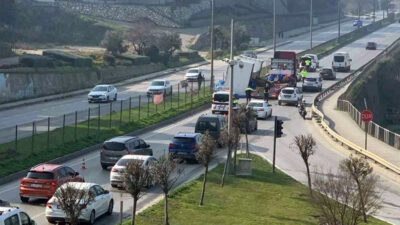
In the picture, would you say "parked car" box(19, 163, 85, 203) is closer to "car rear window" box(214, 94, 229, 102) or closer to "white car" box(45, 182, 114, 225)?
"white car" box(45, 182, 114, 225)

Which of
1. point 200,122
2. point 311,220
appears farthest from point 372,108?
point 311,220

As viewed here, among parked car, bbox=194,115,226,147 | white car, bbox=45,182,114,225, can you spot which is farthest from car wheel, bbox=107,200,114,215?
parked car, bbox=194,115,226,147

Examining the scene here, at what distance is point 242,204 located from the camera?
28.2 meters

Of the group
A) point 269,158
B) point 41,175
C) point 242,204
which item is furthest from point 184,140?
point 41,175

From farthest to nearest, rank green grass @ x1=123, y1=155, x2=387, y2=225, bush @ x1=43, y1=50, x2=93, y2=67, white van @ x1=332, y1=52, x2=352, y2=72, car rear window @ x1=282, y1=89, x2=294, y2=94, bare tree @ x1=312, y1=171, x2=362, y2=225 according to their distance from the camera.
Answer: white van @ x1=332, y1=52, x2=352, y2=72, bush @ x1=43, y1=50, x2=93, y2=67, car rear window @ x1=282, y1=89, x2=294, y2=94, green grass @ x1=123, y1=155, x2=387, y2=225, bare tree @ x1=312, y1=171, x2=362, y2=225

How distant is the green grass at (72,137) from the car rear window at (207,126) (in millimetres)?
4983

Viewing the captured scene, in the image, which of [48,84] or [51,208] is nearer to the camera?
[51,208]

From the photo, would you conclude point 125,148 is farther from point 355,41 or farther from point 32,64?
point 355,41

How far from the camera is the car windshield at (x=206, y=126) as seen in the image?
136 feet

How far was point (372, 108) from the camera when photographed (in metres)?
90.0

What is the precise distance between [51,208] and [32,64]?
148 ft

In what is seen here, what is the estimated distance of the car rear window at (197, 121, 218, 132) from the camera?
41.5 m

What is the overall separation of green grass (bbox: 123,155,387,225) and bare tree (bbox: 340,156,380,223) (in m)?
1.59

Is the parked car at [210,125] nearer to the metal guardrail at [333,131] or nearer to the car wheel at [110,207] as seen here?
the metal guardrail at [333,131]
